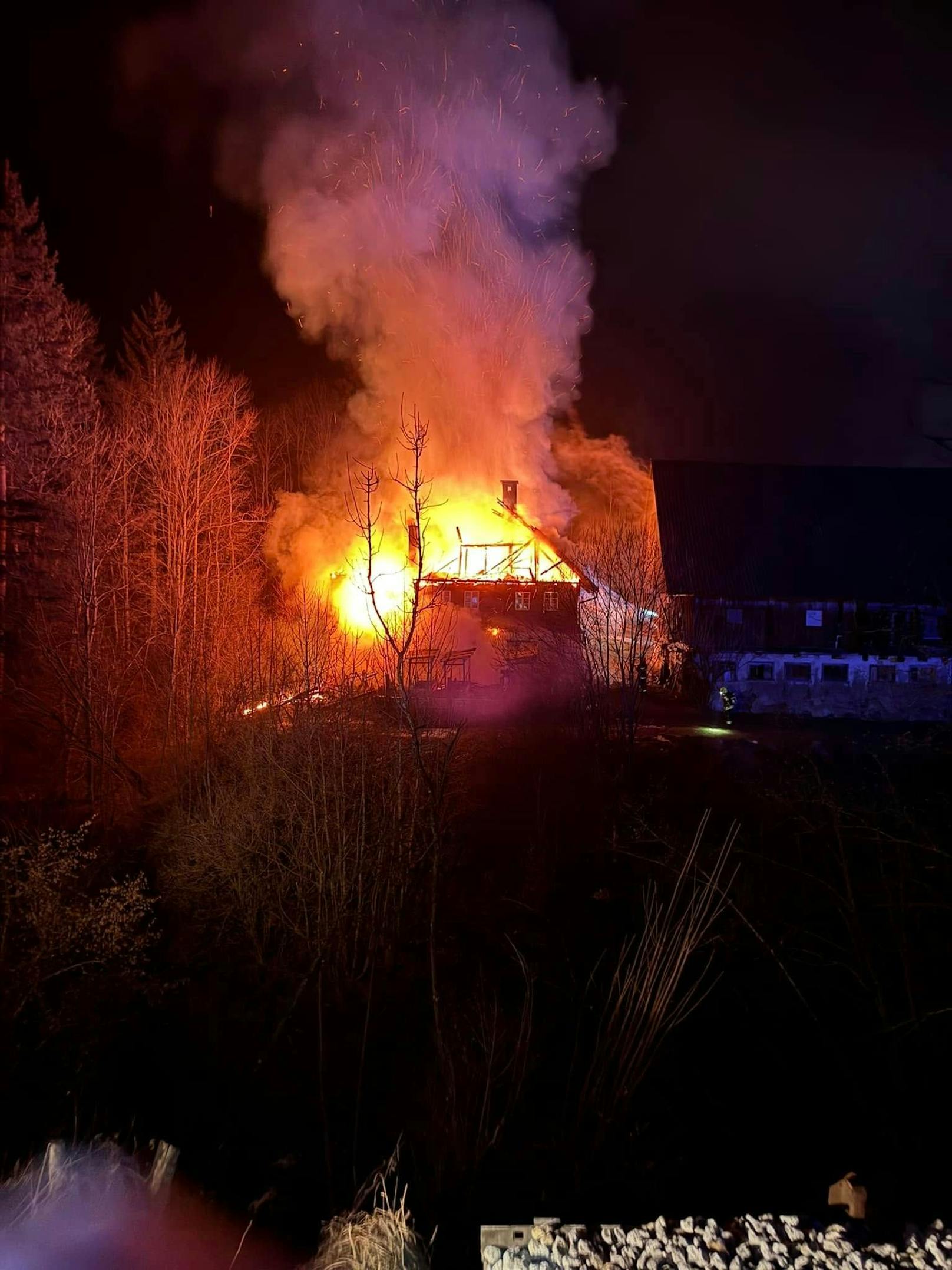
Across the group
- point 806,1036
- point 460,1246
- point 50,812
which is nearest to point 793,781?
point 806,1036

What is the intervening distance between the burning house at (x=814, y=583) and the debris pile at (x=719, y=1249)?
2067 centimetres

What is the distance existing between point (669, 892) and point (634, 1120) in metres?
4.82

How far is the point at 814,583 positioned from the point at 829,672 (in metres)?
3.33

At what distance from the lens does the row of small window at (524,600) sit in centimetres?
2409

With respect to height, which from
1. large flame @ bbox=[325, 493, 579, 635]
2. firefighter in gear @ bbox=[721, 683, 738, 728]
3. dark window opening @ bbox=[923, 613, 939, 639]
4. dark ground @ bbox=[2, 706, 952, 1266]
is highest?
large flame @ bbox=[325, 493, 579, 635]

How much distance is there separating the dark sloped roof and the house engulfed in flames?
5.96 m

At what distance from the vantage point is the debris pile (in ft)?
14.8

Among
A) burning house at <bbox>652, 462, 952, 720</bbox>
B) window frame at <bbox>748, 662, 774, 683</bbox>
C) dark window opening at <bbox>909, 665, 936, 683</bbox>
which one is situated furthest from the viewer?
window frame at <bbox>748, 662, 774, 683</bbox>

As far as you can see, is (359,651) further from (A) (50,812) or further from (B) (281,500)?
(B) (281,500)

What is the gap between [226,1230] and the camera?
5777mm

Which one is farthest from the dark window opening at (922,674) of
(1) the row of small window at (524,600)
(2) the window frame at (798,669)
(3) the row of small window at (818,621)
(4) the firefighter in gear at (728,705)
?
(1) the row of small window at (524,600)

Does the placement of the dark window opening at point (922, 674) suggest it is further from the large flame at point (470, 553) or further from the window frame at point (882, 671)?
the large flame at point (470, 553)

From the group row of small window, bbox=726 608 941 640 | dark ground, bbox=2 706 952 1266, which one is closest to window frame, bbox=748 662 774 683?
row of small window, bbox=726 608 941 640

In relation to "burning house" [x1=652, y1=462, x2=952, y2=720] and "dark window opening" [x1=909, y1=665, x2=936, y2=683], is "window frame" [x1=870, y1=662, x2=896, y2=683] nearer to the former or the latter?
"burning house" [x1=652, y1=462, x2=952, y2=720]
